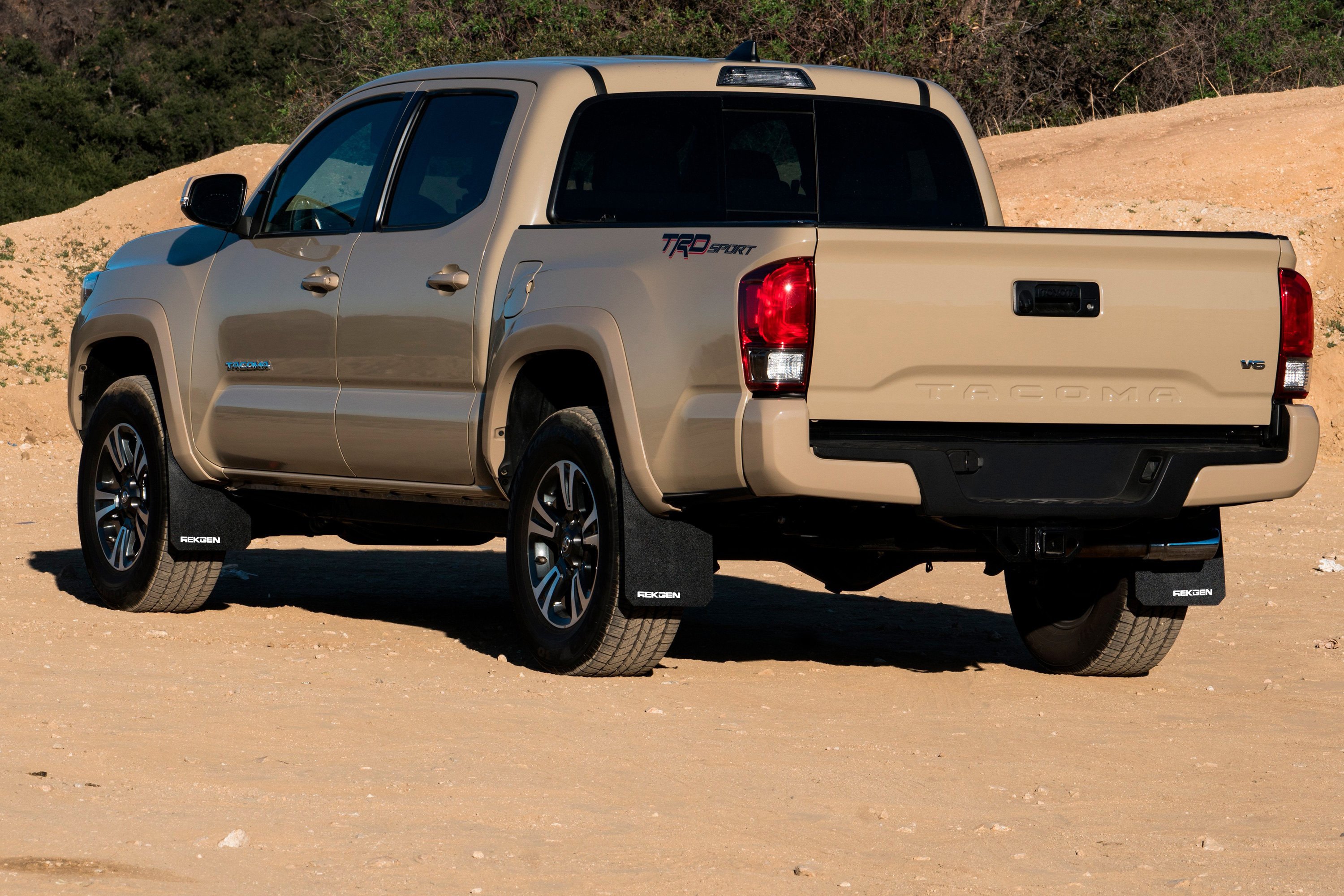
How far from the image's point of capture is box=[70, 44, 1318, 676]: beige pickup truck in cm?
556

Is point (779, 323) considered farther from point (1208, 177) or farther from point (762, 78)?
point (1208, 177)

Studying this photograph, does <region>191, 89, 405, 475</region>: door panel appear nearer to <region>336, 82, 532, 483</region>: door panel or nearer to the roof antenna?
<region>336, 82, 532, 483</region>: door panel

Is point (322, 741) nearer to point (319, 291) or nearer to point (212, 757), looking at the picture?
point (212, 757)

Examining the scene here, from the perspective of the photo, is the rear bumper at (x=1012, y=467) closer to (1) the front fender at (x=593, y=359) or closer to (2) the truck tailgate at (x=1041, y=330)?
(2) the truck tailgate at (x=1041, y=330)

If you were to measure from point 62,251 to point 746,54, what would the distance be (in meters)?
22.6

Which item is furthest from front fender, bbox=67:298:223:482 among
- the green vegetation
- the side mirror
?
the green vegetation

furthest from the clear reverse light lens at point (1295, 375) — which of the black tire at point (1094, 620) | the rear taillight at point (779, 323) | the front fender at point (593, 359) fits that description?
the front fender at point (593, 359)

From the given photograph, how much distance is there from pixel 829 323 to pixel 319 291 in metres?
2.54

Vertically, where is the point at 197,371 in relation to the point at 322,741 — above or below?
above

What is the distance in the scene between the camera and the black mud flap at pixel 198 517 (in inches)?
312

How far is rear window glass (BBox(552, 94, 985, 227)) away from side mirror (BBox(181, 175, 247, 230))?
1669 millimetres

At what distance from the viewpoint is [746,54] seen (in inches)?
287

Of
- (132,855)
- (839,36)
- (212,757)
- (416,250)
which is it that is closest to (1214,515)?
(416,250)

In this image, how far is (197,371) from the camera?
7.86 metres
